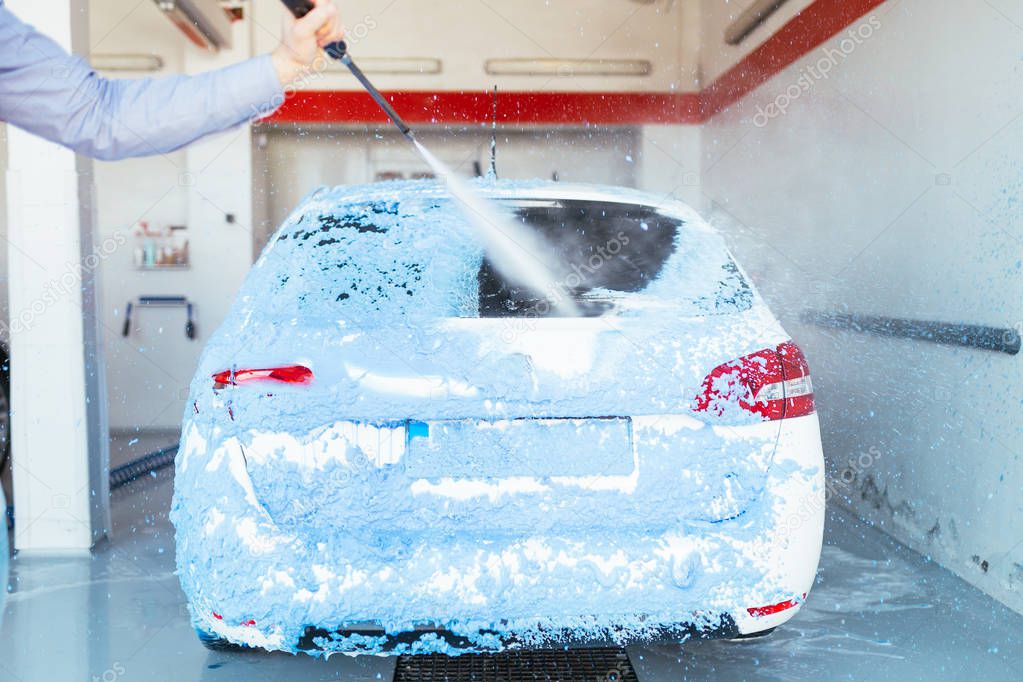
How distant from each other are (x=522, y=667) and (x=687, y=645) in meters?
0.59

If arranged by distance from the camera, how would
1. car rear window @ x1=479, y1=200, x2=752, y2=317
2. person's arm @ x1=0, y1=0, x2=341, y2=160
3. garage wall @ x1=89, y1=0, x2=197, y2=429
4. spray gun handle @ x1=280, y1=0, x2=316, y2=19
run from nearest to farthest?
person's arm @ x1=0, y1=0, x2=341, y2=160 → spray gun handle @ x1=280, y1=0, x2=316, y2=19 → car rear window @ x1=479, y1=200, x2=752, y2=317 → garage wall @ x1=89, y1=0, x2=197, y2=429

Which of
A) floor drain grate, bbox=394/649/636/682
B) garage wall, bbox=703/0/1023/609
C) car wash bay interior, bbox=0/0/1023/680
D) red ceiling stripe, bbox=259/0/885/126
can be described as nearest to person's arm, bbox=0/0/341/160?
car wash bay interior, bbox=0/0/1023/680

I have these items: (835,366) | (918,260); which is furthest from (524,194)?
(835,366)

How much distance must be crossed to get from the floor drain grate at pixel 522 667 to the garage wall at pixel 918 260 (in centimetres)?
160

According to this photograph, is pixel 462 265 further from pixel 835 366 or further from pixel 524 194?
pixel 835 366

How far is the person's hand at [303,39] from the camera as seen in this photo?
1259 mm

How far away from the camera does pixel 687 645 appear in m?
2.91

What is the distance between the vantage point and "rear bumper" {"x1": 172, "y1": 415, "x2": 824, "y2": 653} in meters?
1.89

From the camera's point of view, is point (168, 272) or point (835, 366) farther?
point (168, 272)

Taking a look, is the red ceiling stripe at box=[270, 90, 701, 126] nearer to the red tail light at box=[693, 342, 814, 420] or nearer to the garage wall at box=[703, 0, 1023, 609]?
the garage wall at box=[703, 0, 1023, 609]

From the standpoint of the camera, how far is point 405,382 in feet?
6.36

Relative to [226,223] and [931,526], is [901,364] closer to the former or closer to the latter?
[931,526]

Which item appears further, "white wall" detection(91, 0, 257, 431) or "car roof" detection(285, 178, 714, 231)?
"white wall" detection(91, 0, 257, 431)

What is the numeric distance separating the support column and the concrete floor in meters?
0.23
